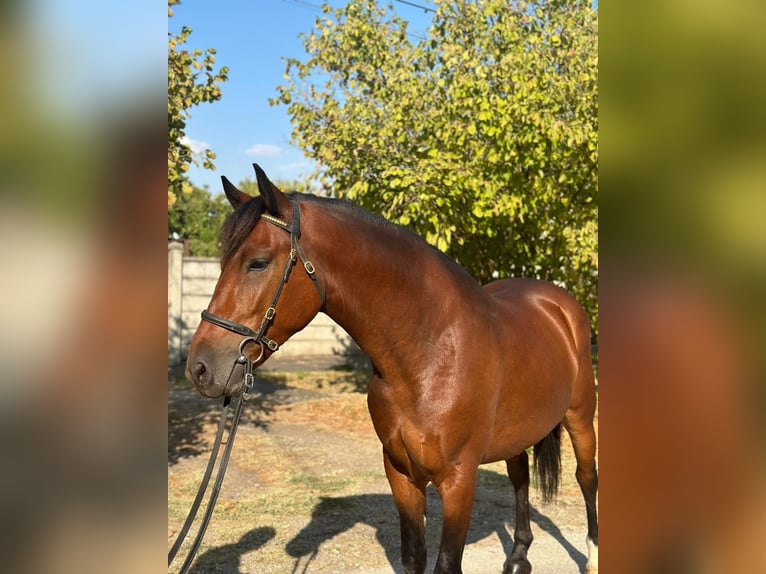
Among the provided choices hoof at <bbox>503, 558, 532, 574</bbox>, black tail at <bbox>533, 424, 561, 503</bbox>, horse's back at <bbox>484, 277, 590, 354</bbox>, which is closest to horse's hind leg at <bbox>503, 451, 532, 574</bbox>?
hoof at <bbox>503, 558, 532, 574</bbox>

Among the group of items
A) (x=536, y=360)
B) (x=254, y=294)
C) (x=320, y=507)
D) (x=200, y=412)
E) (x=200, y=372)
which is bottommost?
(x=200, y=412)

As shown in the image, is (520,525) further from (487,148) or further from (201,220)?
(201,220)

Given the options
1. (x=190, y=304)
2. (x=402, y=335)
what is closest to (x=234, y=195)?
(x=402, y=335)

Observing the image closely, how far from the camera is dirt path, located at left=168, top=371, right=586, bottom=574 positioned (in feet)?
12.9

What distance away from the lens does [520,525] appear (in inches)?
148

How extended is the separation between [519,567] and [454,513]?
4.92 feet

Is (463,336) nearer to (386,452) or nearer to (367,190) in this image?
(386,452)

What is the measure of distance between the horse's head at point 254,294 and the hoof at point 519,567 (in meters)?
2.34

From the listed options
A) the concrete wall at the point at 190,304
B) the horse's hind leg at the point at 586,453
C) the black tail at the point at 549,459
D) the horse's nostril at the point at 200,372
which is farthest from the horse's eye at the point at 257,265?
the concrete wall at the point at 190,304

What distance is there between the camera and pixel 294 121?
26.6 ft

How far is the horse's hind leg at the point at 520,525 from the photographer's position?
3634 millimetres
